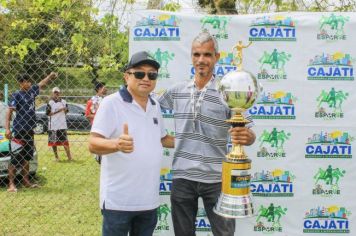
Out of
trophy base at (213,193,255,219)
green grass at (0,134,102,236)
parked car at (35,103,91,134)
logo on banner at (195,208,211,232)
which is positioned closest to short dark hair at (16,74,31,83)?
green grass at (0,134,102,236)

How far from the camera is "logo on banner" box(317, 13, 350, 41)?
13.1ft

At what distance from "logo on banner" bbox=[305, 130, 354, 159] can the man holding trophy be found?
1.21m

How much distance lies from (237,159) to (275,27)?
1.67 meters

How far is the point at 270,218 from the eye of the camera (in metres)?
4.18

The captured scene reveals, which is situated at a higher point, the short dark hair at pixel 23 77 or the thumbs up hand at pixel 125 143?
the short dark hair at pixel 23 77

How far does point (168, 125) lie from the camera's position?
4.10 m

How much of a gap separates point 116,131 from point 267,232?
6.97ft

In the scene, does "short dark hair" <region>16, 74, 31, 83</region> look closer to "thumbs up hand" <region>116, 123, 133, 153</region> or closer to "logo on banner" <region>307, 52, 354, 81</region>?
"logo on banner" <region>307, 52, 354, 81</region>

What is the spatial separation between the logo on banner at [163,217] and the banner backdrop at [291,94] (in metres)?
0.01

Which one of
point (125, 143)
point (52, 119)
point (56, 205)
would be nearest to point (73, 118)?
point (52, 119)

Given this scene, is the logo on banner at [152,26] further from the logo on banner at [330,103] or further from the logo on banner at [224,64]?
the logo on banner at [330,103]

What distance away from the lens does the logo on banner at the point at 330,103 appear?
4.03 meters

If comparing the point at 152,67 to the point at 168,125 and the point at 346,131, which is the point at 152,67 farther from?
the point at 346,131

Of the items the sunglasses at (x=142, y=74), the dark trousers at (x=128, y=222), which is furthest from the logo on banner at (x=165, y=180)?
the sunglasses at (x=142, y=74)
